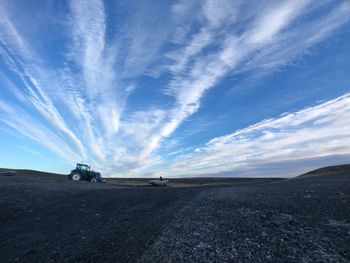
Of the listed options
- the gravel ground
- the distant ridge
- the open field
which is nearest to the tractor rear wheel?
the open field

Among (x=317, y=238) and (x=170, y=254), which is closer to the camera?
(x=170, y=254)

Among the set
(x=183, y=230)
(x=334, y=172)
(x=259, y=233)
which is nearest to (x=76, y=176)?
(x=183, y=230)

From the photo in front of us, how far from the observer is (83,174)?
3362 centimetres

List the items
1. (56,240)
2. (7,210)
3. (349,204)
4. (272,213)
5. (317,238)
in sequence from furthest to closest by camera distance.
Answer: (7,210) < (349,204) < (272,213) < (56,240) < (317,238)

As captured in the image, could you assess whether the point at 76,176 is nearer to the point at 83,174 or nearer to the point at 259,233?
the point at 83,174

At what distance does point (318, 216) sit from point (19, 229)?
9.66 m

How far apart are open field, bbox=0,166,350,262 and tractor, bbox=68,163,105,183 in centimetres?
2107

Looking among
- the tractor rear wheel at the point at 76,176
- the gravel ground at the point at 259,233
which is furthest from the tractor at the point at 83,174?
the gravel ground at the point at 259,233

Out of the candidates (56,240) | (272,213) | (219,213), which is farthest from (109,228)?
(272,213)

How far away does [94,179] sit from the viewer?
1351 inches

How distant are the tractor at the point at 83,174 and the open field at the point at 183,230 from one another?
830 inches

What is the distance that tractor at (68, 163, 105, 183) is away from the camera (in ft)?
109

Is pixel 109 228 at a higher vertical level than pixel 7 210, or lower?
lower

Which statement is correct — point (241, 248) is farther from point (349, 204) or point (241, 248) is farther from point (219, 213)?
point (349, 204)
